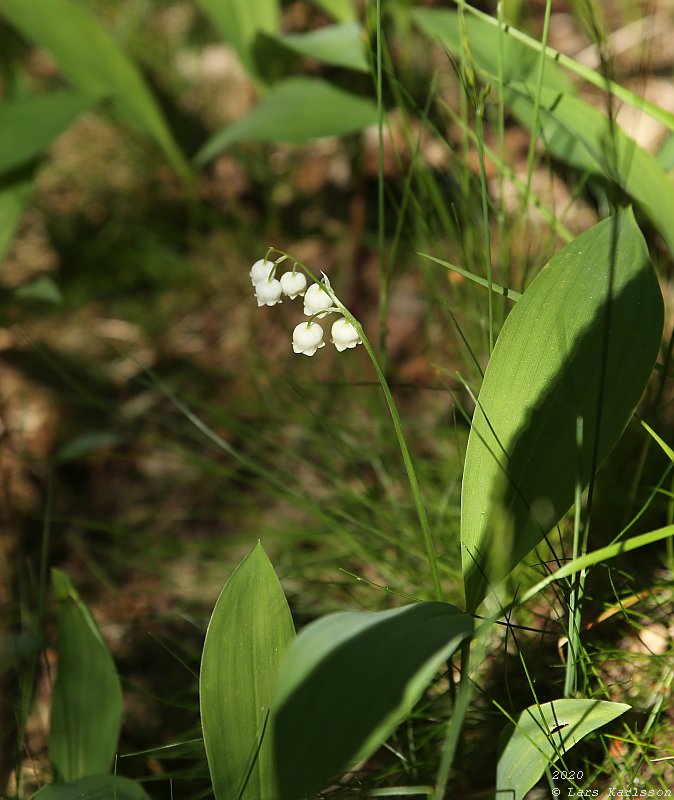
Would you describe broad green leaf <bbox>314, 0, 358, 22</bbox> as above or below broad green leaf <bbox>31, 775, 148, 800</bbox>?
above

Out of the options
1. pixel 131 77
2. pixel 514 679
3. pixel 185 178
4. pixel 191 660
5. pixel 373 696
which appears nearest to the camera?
pixel 373 696

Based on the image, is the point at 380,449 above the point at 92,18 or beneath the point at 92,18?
beneath

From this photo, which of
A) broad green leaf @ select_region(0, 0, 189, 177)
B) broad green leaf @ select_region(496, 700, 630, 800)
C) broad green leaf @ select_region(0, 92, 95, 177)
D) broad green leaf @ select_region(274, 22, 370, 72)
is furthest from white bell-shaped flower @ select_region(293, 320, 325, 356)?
broad green leaf @ select_region(0, 0, 189, 177)

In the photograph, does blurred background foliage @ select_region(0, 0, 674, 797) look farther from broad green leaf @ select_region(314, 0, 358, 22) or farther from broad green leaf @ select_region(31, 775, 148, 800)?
broad green leaf @ select_region(31, 775, 148, 800)

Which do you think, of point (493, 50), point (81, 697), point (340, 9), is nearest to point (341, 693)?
point (81, 697)

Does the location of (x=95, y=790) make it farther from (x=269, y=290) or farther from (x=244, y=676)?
(x=269, y=290)

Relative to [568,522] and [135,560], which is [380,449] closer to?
[568,522]

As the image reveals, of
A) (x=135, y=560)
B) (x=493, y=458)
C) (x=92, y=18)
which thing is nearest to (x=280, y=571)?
(x=135, y=560)
